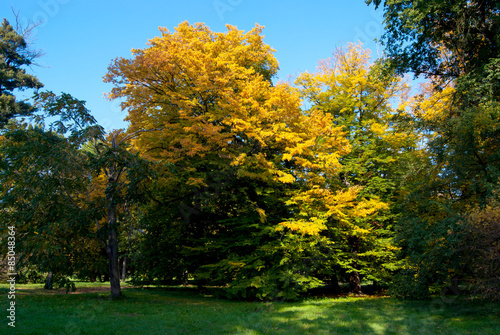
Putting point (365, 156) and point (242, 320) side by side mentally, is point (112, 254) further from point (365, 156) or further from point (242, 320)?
point (365, 156)

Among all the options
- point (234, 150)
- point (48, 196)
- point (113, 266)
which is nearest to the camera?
point (48, 196)

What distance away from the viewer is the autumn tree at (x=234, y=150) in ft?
42.5

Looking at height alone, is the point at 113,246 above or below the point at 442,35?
below

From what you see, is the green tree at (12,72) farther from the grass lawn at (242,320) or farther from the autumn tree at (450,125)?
the autumn tree at (450,125)

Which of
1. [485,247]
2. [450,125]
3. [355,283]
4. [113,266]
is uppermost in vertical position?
[450,125]

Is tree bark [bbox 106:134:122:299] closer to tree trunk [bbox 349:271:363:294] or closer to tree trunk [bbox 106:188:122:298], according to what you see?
tree trunk [bbox 106:188:122:298]

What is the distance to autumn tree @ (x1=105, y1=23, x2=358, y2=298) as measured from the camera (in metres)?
12.9

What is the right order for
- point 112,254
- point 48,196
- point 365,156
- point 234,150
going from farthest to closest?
point 365,156 < point 234,150 < point 112,254 < point 48,196

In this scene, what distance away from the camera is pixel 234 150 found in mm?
13477

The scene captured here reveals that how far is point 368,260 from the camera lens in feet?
54.9

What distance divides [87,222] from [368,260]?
13.2m

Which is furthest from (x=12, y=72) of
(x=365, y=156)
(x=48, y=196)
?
(x=365, y=156)

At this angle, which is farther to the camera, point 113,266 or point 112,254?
point 112,254

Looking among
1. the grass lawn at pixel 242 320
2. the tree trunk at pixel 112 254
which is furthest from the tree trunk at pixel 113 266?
the grass lawn at pixel 242 320
